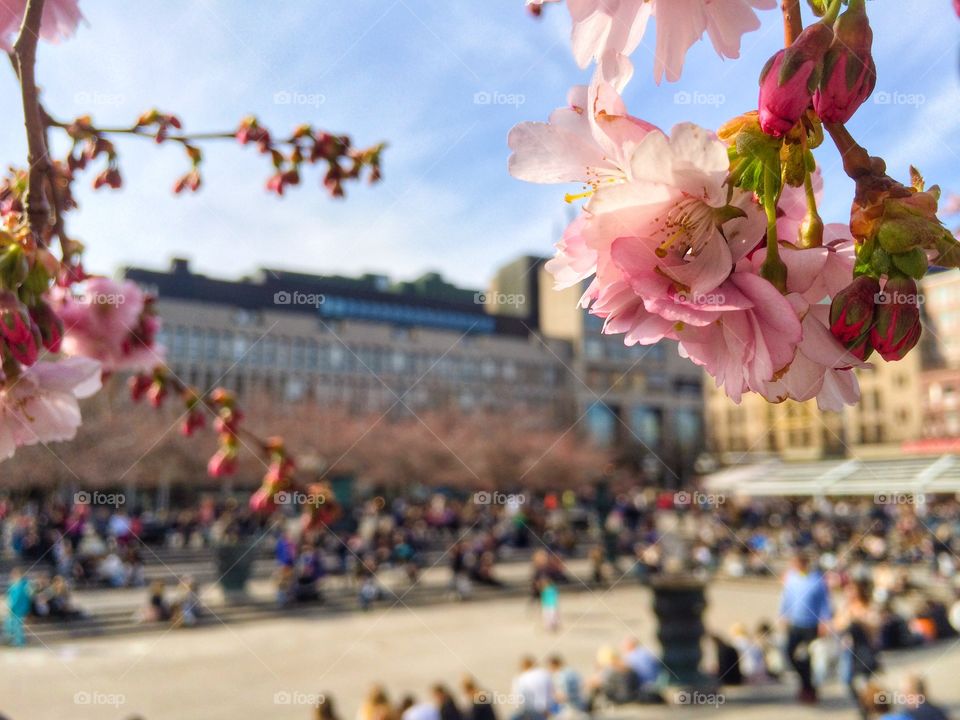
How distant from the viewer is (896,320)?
1.78 feet

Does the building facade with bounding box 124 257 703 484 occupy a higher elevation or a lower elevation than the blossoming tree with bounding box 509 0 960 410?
higher

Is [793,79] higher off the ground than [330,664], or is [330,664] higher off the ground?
[793,79]

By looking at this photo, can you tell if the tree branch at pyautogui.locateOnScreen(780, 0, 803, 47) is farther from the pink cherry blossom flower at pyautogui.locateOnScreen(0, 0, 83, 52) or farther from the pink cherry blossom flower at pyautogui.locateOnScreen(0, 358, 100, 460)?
the pink cherry blossom flower at pyautogui.locateOnScreen(0, 0, 83, 52)

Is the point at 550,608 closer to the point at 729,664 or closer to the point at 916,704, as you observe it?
the point at 729,664

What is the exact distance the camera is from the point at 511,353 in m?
46.9

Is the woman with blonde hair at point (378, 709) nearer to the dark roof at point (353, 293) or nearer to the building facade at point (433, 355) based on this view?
the dark roof at point (353, 293)

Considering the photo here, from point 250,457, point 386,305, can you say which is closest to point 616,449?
point 386,305

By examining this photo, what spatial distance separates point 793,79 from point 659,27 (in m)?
0.20

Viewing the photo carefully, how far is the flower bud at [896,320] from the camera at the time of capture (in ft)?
1.74

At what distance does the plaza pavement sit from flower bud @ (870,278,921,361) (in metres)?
7.36

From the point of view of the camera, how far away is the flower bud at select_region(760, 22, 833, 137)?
1.68 ft

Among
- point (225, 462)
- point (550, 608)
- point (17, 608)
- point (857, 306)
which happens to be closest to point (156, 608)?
point (17, 608)

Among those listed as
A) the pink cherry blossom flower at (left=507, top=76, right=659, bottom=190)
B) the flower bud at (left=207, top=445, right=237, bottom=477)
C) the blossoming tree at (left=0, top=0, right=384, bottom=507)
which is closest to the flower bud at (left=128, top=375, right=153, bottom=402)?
the blossoming tree at (left=0, top=0, right=384, bottom=507)

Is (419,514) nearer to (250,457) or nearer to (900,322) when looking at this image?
(250,457)
